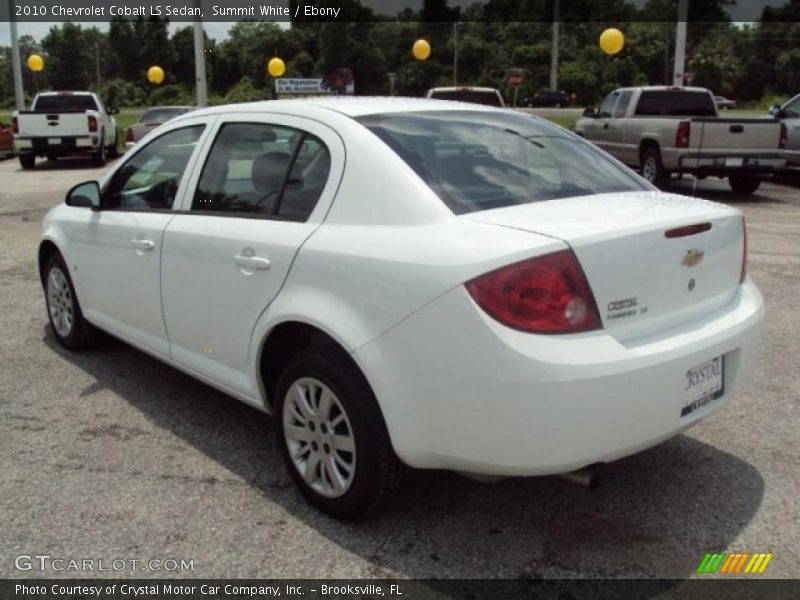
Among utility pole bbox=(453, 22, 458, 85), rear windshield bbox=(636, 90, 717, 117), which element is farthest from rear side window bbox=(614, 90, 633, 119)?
utility pole bbox=(453, 22, 458, 85)

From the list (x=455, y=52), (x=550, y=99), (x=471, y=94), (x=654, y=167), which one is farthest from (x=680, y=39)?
(x=455, y=52)

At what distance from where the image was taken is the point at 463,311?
2.56 m

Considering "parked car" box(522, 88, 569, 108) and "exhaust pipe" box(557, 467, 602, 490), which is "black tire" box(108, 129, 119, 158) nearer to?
"exhaust pipe" box(557, 467, 602, 490)

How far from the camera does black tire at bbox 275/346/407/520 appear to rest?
2881 millimetres

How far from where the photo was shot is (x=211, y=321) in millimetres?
3648

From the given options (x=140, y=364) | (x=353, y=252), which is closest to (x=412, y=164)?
(x=353, y=252)

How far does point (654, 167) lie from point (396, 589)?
12.4m

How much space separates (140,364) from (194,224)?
1723mm

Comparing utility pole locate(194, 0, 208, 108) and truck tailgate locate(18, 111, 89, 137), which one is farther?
utility pole locate(194, 0, 208, 108)

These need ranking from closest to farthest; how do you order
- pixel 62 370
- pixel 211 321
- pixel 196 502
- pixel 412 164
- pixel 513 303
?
pixel 513 303 → pixel 412 164 → pixel 196 502 → pixel 211 321 → pixel 62 370

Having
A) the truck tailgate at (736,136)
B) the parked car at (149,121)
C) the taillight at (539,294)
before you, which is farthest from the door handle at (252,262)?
the parked car at (149,121)

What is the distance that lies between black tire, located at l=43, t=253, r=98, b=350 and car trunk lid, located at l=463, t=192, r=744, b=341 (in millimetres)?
3260

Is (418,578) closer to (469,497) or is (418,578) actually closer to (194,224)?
(469,497)

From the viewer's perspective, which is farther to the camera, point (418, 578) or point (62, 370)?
point (62, 370)
